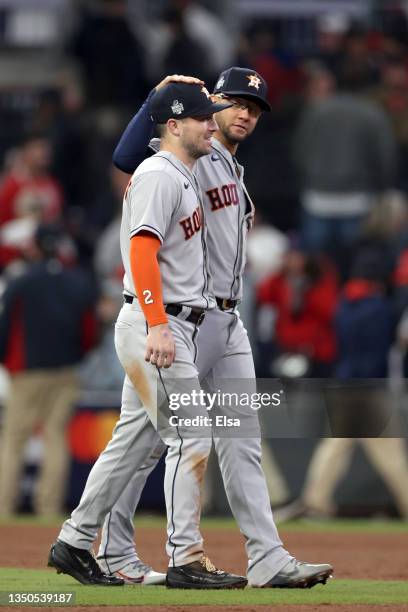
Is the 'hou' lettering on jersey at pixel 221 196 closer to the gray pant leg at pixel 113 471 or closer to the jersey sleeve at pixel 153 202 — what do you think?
the jersey sleeve at pixel 153 202

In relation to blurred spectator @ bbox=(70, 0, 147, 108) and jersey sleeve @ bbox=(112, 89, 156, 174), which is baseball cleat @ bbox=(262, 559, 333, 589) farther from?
blurred spectator @ bbox=(70, 0, 147, 108)

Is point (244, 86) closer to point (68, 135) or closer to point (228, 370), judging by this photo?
point (228, 370)

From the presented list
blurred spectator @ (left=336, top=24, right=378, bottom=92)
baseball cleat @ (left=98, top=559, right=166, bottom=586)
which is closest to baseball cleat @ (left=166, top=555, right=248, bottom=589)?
baseball cleat @ (left=98, top=559, right=166, bottom=586)

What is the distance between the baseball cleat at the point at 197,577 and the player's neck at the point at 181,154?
1737mm

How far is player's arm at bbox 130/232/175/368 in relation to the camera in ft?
22.4

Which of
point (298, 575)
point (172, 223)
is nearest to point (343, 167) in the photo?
point (172, 223)

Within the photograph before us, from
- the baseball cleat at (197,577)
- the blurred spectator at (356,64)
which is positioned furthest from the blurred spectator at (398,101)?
the baseball cleat at (197,577)

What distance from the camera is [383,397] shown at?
8.08m

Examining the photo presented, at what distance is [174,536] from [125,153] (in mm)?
1757

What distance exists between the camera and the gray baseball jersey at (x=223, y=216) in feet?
24.1

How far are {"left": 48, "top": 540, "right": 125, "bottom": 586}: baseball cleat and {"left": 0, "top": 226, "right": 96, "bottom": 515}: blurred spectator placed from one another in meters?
5.62

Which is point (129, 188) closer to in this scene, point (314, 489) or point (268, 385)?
point (268, 385)

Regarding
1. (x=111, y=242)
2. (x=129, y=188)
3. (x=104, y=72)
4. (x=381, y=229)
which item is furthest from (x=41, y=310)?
(x=129, y=188)

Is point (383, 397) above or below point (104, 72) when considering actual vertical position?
below
